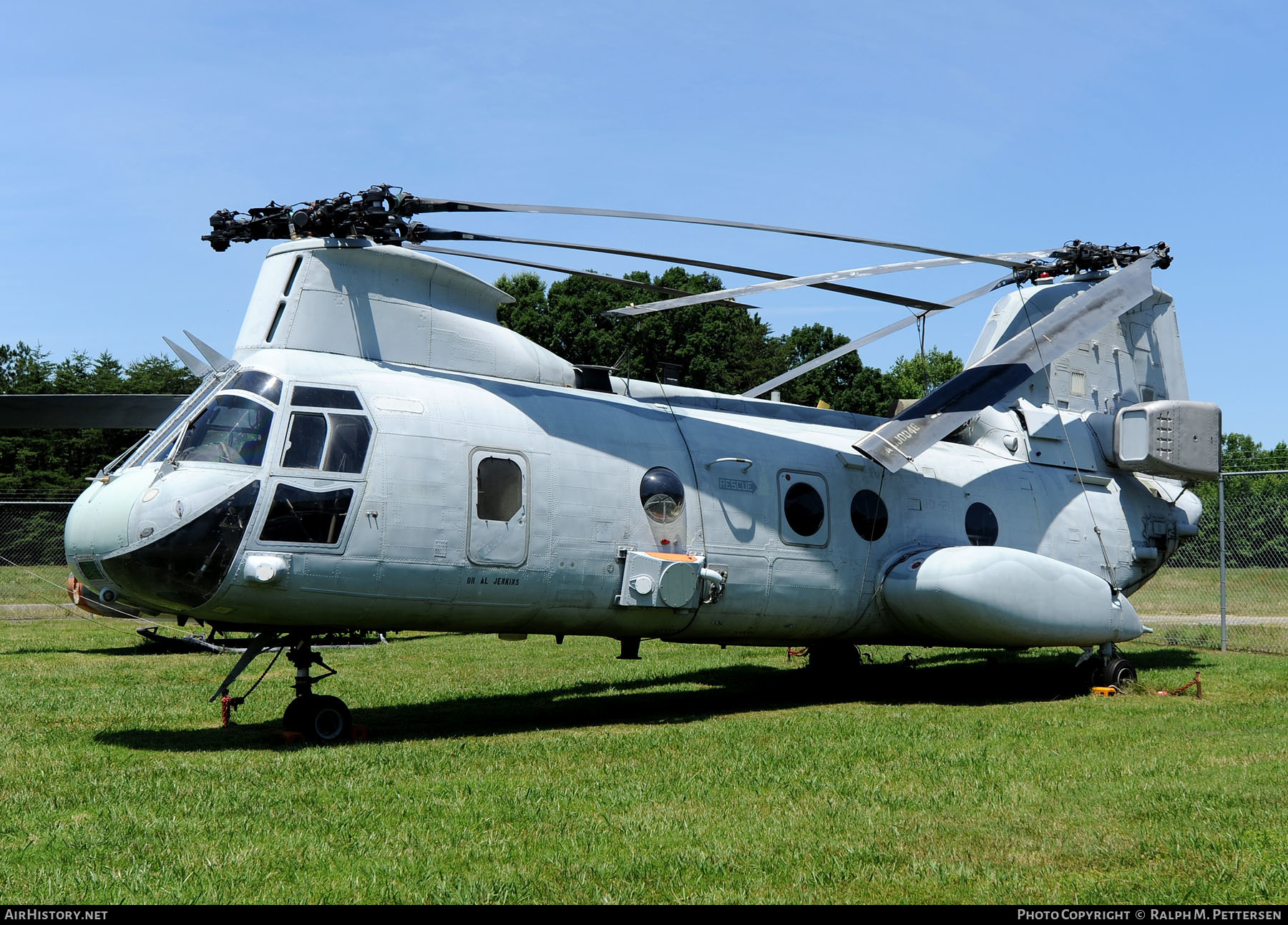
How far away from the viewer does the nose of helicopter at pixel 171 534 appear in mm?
8977

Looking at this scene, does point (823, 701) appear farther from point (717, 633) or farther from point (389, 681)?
point (389, 681)

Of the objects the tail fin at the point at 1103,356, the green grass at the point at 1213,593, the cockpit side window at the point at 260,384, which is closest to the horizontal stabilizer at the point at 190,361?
the cockpit side window at the point at 260,384

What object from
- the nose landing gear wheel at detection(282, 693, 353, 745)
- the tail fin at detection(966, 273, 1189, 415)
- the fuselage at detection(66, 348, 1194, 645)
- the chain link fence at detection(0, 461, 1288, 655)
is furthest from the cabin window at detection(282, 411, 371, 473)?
the chain link fence at detection(0, 461, 1288, 655)

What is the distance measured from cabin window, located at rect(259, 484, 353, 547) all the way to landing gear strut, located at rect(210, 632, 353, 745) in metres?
1.36

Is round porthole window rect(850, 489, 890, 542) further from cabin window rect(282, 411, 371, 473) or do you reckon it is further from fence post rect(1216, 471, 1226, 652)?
fence post rect(1216, 471, 1226, 652)

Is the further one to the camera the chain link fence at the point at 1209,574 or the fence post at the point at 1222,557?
the chain link fence at the point at 1209,574

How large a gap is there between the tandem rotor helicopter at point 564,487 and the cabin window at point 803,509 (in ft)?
0.08

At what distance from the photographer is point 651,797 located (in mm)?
7547

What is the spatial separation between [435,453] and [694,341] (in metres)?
37.3

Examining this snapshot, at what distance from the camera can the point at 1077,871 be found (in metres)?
5.72

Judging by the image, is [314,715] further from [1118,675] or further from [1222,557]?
[1222,557]

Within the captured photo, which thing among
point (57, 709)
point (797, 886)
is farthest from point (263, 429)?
point (797, 886)

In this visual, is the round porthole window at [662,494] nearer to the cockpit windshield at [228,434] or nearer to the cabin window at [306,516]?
the cabin window at [306,516]

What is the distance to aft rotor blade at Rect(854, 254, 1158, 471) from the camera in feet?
41.3
